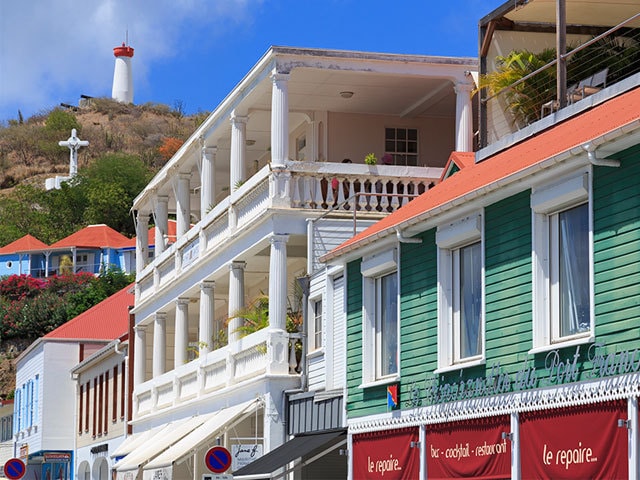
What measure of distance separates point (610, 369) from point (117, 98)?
170 m

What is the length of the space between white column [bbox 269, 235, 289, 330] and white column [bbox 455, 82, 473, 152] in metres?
3.81

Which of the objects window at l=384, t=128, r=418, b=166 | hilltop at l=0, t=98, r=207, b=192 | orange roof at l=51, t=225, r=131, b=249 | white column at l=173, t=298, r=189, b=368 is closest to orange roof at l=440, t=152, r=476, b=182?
window at l=384, t=128, r=418, b=166

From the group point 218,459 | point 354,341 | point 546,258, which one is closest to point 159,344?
point 354,341

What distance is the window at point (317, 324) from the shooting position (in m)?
26.3

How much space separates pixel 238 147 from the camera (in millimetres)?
30719

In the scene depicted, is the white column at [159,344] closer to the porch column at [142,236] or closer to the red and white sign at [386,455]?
the porch column at [142,236]

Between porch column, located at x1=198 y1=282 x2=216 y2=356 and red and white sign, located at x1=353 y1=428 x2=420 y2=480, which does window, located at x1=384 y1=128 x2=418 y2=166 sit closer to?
porch column, located at x1=198 y1=282 x2=216 y2=356

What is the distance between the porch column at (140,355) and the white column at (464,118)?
15376mm

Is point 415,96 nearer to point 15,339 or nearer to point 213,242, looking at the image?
point 213,242

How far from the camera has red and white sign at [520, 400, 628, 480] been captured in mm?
14734

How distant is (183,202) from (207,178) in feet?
11.8

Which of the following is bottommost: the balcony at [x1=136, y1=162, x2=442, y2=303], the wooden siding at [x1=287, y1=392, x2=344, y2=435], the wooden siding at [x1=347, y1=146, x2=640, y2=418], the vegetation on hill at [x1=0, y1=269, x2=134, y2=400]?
the wooden siding at [x1=287, y1=392, x2=344, y2=435]

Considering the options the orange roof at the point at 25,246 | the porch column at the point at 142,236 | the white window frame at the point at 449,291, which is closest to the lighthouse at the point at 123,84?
the orange roof at the point at 25,246

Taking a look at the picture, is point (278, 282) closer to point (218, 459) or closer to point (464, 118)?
point (464, 118)
